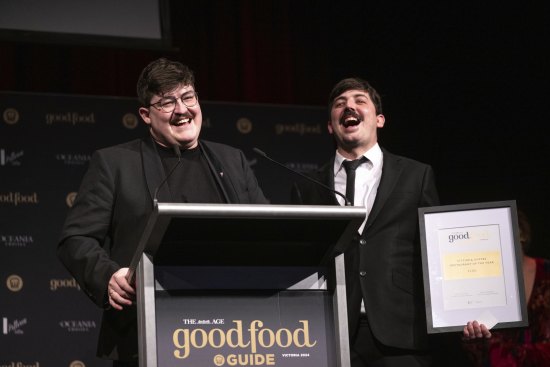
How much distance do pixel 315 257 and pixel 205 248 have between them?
0.84 ft

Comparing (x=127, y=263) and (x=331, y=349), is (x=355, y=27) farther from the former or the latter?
(x=331, y=349)

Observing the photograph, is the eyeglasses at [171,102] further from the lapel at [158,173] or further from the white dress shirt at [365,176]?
the white dress shirt at [365,176]

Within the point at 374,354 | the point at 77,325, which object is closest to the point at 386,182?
the point at 374,354

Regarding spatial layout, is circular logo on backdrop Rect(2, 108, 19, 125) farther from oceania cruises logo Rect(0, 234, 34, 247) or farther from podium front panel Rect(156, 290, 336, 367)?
podium front panel Rect(156, 290, 336, 367)

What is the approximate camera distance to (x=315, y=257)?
2229 millimetres

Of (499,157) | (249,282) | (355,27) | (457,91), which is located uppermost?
(355,27)

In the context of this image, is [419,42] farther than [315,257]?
Yes

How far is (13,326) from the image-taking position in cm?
486

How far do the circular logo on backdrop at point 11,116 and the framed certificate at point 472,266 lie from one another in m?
2.72

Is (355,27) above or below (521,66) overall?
above

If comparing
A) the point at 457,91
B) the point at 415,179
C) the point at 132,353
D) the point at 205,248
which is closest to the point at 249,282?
the point at 205,248

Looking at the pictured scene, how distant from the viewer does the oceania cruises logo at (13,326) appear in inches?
191

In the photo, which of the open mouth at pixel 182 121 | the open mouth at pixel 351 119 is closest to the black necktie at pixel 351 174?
the open mouth at pixel 351 119

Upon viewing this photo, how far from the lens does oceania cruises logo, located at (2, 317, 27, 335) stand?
15.9ft
